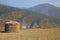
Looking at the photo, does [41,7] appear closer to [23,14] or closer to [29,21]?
[23,14]

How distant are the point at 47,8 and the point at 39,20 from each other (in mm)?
43526

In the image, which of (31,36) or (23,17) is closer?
(31,36)

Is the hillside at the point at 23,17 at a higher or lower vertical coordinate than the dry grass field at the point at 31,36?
lower

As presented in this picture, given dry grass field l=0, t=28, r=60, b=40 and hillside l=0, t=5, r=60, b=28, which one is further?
hillside l=0, t=5, r=60, b=28

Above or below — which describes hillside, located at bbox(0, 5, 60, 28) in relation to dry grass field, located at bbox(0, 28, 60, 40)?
below

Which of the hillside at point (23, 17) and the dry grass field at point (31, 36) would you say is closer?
the dry grass field at point (31, 36)

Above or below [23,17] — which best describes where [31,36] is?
above

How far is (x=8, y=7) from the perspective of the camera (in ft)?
249

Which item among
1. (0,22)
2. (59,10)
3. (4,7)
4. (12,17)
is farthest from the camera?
(59,10)

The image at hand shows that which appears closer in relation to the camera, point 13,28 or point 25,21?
point 13,28

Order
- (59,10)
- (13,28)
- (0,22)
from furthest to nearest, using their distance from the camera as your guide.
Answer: (59,10) → (0,22) → (13,28)

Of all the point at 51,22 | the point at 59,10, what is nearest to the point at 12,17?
the point at 51,22

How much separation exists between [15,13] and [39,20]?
10.3m

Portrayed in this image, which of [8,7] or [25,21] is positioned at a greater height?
[8,7]
